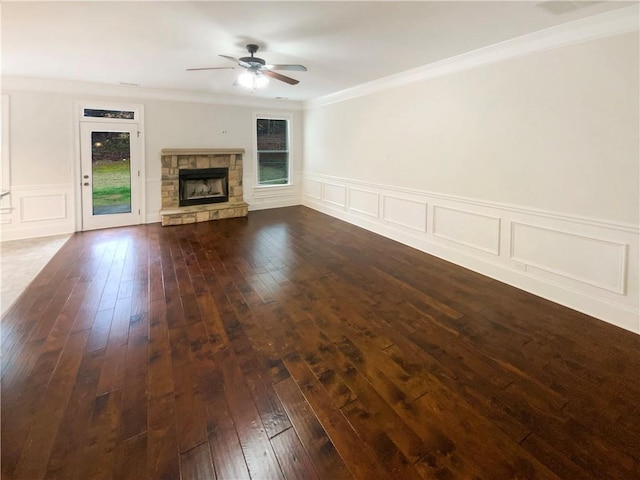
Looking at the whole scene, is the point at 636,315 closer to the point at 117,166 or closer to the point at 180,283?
the point at 180,283

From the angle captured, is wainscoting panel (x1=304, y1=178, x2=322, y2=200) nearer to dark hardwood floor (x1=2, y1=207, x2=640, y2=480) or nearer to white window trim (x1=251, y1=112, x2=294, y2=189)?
white window trim (x1=251, y1=112, x2=294, y2=189)

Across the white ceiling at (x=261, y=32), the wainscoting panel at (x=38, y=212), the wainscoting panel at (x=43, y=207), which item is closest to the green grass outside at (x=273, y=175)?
the white ceiling at (x=261, y=32)

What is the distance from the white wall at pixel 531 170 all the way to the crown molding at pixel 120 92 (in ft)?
10.1

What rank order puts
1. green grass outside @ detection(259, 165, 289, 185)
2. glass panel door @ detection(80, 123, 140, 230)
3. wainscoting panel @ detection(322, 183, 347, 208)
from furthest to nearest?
green grass outside @ detection(259, 165, 289, 185) < wainscoting panel @ detection(322, 183, 347, 208) < glass panel door @ detection(80, 123, 140, 230)

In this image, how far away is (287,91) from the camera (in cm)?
651

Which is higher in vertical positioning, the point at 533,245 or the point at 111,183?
the point at 111,183

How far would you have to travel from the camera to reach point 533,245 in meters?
3.54

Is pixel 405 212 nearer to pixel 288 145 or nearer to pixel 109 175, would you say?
pixel 288 145

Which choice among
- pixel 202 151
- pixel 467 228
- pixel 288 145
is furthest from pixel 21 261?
pixel 467 228

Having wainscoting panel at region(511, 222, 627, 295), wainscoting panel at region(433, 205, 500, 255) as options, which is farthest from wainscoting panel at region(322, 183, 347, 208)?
wainscoting panel at region(511, 222, 627, 295)

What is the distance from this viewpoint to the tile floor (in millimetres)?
3416

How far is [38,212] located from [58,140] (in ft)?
4.22

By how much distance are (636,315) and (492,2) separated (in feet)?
9.57

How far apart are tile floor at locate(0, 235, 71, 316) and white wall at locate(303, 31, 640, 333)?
4977 mm
